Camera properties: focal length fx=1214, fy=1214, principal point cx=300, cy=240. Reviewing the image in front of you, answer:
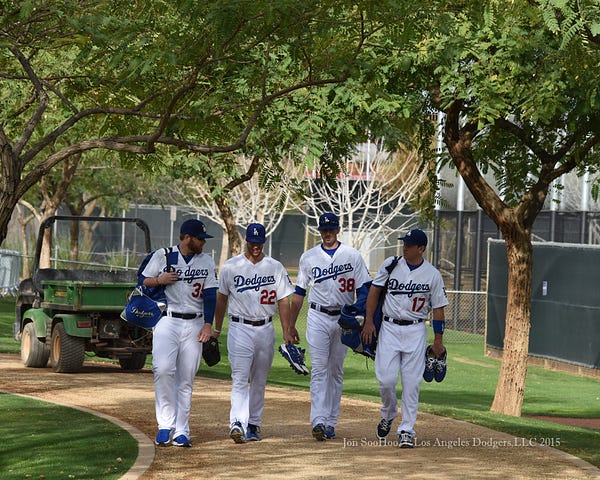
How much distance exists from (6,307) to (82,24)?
960 inches

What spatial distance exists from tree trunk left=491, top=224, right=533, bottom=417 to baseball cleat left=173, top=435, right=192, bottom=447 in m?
6.61

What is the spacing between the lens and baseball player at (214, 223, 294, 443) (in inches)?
412

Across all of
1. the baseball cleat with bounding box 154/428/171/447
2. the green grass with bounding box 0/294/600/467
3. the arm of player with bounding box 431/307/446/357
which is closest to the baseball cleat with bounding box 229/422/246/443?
the baseball cleat with bounding box 154/428/171/447

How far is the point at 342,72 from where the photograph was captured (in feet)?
35.5

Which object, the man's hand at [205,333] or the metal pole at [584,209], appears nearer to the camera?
the man's hand at [205,333]

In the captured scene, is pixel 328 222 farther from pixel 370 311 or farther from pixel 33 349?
pixel 33 349

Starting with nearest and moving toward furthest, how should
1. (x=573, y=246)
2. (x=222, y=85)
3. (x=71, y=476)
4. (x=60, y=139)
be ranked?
1. (x=71, y=476)
2. (x=222, y=85)
3. (x=573, y=246)
4. (x=60, y=139)

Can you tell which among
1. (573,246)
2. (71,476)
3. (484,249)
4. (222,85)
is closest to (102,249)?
(484,249)

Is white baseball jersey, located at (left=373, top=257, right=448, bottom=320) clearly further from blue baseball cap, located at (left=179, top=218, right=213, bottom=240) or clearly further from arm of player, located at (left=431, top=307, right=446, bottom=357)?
blue baseball cap, located at (left=179, top=218, right=213, bottom=240)

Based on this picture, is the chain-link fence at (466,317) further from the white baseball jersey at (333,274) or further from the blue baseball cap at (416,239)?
the blue baseball cap at (416,239)

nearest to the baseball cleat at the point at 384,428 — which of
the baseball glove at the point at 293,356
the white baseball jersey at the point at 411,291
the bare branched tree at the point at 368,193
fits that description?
the baseball glove at the point at 293,356

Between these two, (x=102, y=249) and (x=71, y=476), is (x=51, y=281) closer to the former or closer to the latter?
(x=71, y=476)

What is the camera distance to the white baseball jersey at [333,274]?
10.7 m

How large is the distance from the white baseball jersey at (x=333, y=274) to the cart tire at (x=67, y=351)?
6.99 metres
